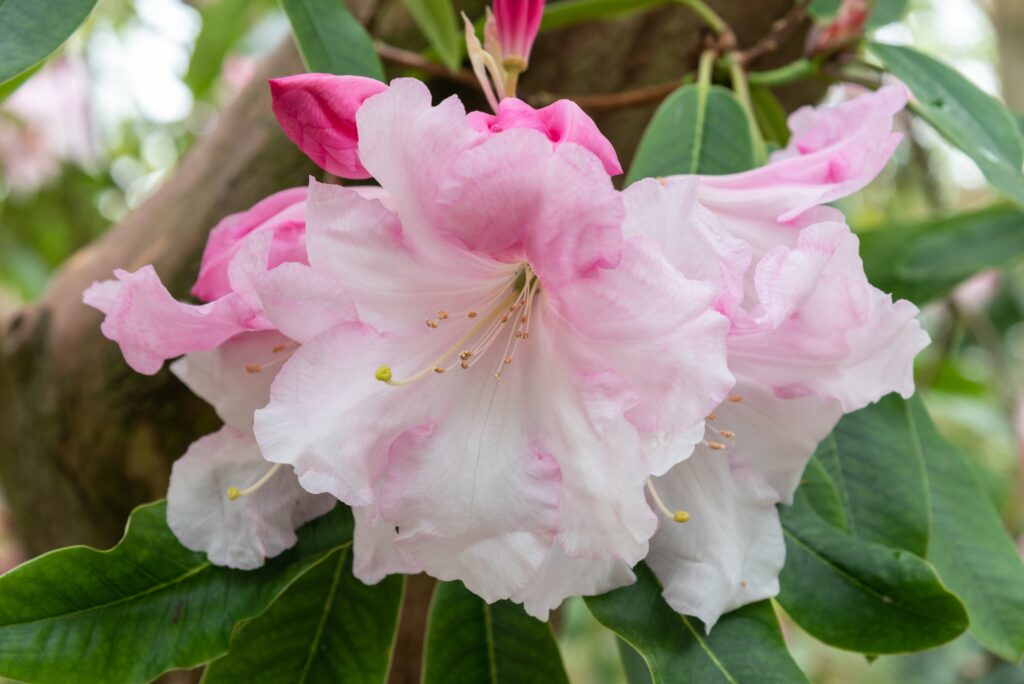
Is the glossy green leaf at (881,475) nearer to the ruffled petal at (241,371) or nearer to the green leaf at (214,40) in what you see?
the ruffled petal at (241,371)

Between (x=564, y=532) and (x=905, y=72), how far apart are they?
555 mm

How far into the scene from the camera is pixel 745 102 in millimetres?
839

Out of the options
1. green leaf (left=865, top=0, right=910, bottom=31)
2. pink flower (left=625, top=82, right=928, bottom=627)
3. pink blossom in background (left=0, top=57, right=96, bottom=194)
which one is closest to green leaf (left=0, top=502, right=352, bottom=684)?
pink flower (left=625, top=82, right=928, bottom=627)

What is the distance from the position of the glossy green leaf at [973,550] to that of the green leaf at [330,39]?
0.55 metres

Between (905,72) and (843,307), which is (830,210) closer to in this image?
(843,307)

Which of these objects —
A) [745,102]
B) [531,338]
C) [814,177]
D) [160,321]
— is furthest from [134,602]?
[745,102]

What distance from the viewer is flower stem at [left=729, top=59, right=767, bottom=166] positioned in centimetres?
80

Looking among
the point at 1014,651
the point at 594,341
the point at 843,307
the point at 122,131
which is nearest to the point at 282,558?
the point at 594,341

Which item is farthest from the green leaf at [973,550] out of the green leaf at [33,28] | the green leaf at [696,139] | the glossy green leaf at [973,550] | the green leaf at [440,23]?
the green leaf at [33,28]

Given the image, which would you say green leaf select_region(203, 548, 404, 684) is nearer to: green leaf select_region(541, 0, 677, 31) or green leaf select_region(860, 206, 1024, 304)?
green leaf select_region(541, 0, 677, 31)

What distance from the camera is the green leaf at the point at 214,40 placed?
3.99 ft

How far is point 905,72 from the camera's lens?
0.81 m

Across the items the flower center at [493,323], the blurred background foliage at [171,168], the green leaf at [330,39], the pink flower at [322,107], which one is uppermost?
the pink flower at [322,107]

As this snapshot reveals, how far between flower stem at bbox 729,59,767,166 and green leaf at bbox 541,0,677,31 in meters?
0.10
